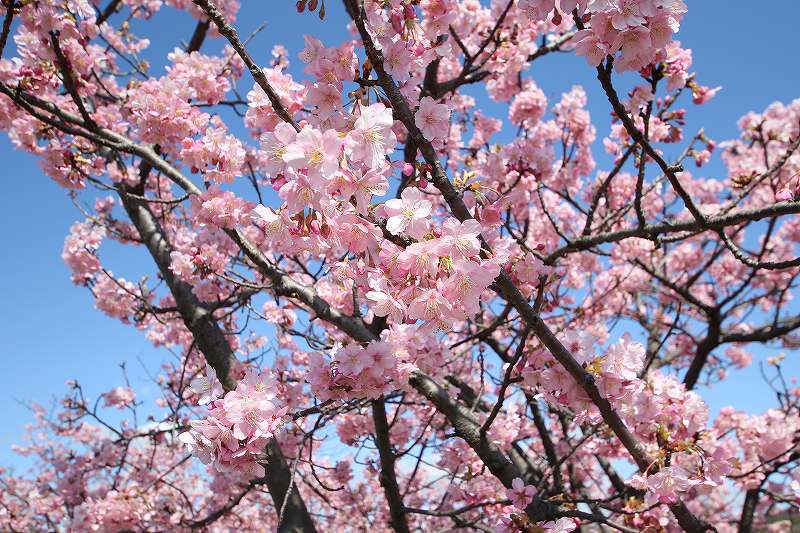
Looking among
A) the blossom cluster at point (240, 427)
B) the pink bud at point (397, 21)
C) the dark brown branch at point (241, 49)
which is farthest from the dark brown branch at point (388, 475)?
the pink bud at point (397, 21)

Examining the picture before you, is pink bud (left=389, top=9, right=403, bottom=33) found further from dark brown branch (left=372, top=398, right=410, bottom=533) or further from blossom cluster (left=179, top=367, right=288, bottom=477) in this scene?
dark brown branch (left=372, top=398, right=410, bottom=533)

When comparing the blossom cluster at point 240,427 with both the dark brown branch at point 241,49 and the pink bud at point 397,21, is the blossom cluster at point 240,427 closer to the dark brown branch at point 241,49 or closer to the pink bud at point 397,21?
the dark brown branch at point 241,49

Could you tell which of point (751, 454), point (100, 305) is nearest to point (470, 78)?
point (100, 305)

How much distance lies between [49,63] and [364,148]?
337 centimetres

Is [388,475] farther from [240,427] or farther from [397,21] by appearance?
[397,21]

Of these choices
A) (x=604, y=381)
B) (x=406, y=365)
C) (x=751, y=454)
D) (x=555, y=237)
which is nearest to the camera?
(x=604, y=381)

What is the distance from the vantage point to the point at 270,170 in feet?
5.46

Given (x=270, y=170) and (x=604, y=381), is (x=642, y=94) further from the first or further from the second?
(x=270, y=170)

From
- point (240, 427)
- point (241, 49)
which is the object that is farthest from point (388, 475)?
point (241, 49)

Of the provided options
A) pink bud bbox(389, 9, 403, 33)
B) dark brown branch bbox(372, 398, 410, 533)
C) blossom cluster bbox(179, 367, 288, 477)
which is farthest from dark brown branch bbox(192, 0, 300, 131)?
dark brown branch bbox(372, 398, 410, 533)

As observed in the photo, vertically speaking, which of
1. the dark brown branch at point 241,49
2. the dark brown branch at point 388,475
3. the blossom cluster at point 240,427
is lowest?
the blossom cluster at point 240,427

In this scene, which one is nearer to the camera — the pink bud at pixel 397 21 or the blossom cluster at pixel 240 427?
the pink bud at pixel 397 21

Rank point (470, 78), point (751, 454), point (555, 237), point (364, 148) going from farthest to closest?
point (555, 237)
point (751, 454)
point (470, 78)
point (364, 148)

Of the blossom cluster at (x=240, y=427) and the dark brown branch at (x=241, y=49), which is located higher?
the dark brown branch at (x=241, y=49)
